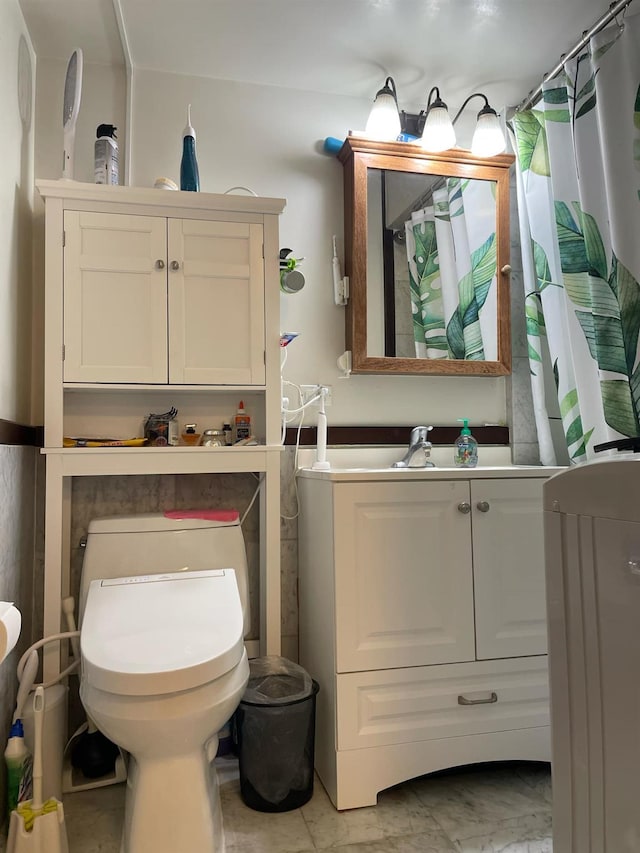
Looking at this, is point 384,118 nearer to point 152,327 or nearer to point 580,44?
point 580,44

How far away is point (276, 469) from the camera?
1.81m

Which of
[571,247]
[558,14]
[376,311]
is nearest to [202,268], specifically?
[376,311]

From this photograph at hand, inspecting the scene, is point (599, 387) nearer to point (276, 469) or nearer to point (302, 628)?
point (276, 469)

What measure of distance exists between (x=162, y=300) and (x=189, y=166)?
17.2 inches

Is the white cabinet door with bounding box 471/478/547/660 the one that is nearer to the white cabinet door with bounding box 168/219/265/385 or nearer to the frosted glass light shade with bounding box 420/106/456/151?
the white cabinet door with bounding box 168/219/265/385

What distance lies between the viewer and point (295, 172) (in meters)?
2.09

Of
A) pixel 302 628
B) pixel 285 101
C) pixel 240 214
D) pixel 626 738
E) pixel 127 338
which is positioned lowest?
pixel 302 628

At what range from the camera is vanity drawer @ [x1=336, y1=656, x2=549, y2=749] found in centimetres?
151

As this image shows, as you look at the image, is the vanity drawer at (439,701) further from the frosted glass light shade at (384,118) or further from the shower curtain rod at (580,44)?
the shower curtain rod at (580,44)

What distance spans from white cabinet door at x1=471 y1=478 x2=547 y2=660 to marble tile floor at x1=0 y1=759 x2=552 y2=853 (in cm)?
34

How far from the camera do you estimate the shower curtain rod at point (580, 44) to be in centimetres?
168

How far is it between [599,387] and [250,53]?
151 centimetres

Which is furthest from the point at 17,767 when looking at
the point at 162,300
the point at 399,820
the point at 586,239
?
the point at 586,239

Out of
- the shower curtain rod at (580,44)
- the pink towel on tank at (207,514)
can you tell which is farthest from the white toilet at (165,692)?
the shower curtain rod at (580,44)
